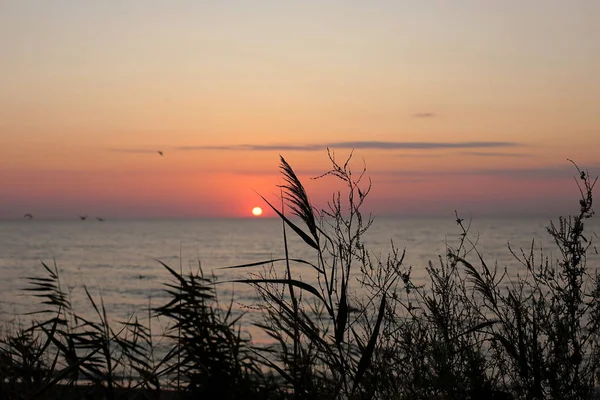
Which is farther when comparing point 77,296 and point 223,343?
point 77,296

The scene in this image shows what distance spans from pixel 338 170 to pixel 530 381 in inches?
77.1

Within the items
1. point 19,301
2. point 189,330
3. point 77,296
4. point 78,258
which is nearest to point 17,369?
point 189,330

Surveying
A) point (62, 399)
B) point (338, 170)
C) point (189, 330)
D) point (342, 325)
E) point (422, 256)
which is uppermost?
point (338, 170)

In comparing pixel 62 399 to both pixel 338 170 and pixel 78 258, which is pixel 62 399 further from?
pixel 78 258

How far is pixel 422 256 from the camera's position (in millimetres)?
70438

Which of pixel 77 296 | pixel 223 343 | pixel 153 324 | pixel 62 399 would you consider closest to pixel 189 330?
pixel 223 343

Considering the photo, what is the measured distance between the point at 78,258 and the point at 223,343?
3032 inches

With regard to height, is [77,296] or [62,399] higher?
[62,399]

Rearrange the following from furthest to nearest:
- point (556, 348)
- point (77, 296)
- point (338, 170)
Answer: point (77, 296) → point (556, 348) → point (338, 170)

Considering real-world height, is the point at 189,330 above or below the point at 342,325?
below

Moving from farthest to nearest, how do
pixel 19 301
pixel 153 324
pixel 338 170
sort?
1. pixel 19 301
2. pixel 153 324
3. pixel 338 170

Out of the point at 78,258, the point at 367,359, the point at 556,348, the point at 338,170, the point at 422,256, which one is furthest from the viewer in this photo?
the point at 78,258

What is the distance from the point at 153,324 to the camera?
83.4ft

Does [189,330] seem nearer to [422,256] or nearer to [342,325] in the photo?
[342,325]
